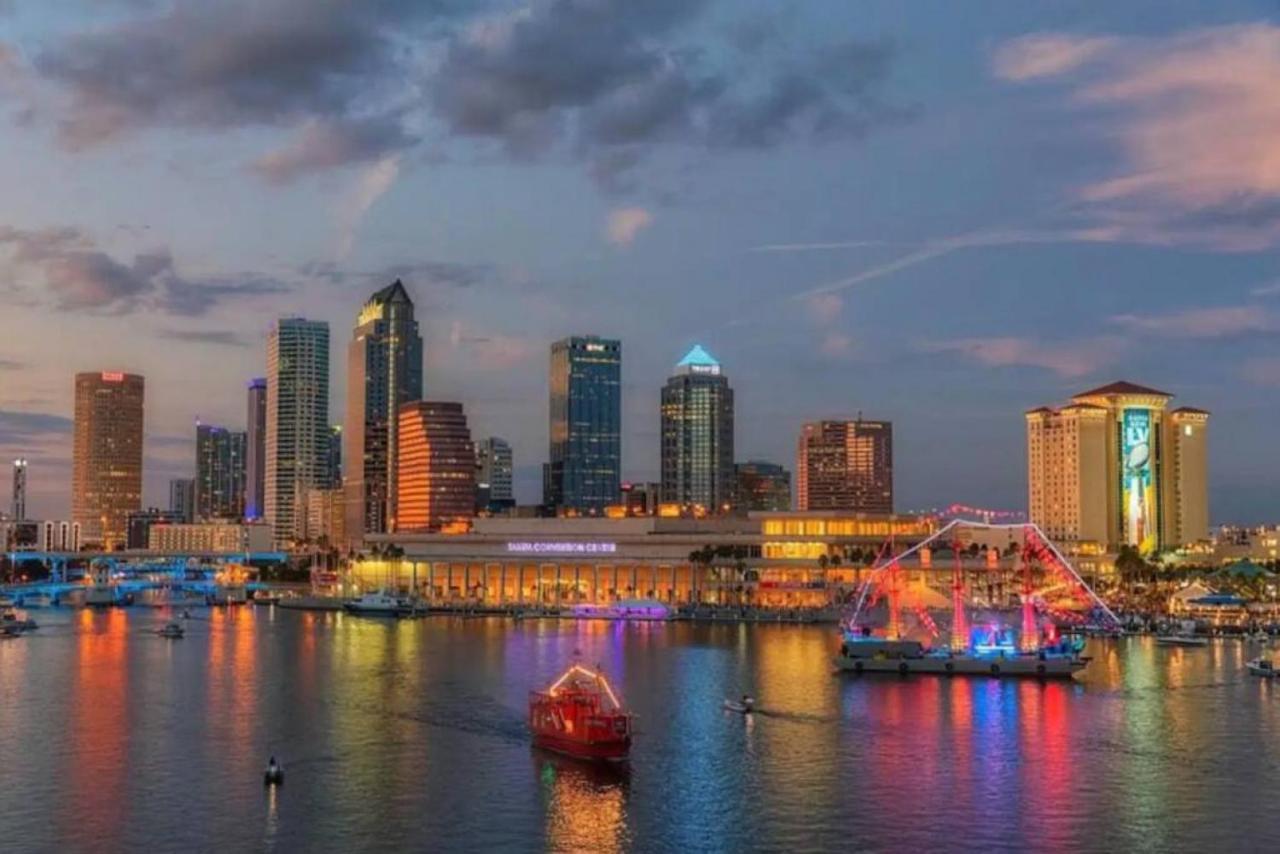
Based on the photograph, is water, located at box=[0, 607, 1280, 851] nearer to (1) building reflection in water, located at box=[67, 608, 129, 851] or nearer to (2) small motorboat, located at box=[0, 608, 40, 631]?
(1) building reflection in water, located at box=[67, 608, 129, 851]

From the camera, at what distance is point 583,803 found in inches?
2373

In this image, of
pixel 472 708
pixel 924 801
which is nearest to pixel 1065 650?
pixel 472 708

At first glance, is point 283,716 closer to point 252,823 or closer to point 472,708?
point 472,708

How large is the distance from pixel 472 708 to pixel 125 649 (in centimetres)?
6417

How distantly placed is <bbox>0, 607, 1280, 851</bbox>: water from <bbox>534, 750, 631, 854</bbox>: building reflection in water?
0.18 meters

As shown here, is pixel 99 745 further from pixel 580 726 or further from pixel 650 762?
pixel 650 762

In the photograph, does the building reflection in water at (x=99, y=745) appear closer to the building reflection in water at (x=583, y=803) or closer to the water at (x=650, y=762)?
the water at (x=650, y=762)

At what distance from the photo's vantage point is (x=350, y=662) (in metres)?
123

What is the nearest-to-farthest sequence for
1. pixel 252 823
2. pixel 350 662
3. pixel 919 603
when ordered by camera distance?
pixel 252 823, pixel 350 662, pixel 919 603

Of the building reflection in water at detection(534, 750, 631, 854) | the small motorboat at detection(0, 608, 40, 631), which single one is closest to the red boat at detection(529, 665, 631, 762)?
the building reflection in water at detection(534, 750, 631, 854)

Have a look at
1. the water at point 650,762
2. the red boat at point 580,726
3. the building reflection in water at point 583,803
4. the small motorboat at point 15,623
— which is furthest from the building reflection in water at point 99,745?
the small motorboat at point 15,623

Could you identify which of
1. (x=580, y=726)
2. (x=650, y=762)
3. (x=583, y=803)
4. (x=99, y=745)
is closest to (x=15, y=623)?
(x=99, y=745)

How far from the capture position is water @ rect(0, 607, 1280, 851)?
2175 inches

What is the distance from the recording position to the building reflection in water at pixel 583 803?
5397 centimetres
